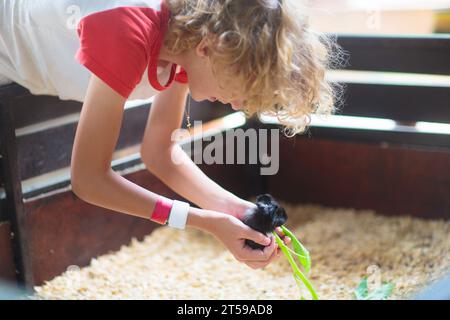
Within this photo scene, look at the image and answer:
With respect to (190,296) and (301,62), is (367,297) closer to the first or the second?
(190,296)

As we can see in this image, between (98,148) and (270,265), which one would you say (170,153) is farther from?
(270,265)

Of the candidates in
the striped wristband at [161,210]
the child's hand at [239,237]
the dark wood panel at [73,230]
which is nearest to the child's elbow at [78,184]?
the striped wristband at [161,210]

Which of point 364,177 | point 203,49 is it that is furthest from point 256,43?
point 364,177

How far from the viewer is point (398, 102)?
1860 millimetres

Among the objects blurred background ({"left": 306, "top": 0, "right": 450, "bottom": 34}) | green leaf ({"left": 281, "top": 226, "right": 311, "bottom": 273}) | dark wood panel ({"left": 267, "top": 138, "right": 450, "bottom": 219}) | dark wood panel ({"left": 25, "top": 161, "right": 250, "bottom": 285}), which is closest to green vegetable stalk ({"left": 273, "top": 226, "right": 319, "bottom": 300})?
green leaf ({"left": 281, "top": 226, "right": 311, "bottom": 273})

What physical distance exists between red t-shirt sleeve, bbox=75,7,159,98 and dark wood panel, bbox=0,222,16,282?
1.80ft

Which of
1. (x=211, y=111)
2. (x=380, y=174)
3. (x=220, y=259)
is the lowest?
(x=220, y=259)

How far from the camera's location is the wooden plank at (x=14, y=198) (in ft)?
4.35

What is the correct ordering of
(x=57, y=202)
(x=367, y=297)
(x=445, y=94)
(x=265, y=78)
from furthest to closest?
(x=445, y=94) → (x=57, y=202) → (x=367, y=297) → (x=265, y=78)

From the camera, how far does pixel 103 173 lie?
1021 millimetres

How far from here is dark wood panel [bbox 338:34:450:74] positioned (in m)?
1.74

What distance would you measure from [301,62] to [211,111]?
0.93m

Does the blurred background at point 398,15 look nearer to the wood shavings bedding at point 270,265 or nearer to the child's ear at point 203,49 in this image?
the wood shavings bedding at point 270,265

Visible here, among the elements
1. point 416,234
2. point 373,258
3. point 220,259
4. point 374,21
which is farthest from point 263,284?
point 374,21
